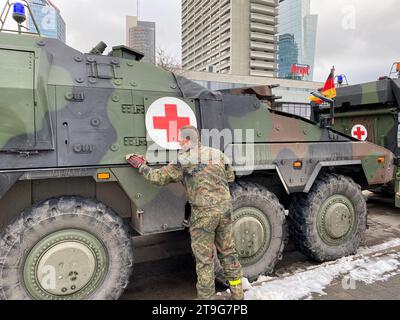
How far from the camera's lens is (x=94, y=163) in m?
2.75

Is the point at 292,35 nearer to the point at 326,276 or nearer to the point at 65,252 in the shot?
the point at 326,276

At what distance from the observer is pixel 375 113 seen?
20.9 feet

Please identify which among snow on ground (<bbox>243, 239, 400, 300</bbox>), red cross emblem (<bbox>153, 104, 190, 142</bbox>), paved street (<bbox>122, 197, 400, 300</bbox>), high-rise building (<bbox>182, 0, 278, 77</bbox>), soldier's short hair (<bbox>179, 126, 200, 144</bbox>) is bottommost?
paved street (<bbox>122, 197, 400, 300</bbox>)

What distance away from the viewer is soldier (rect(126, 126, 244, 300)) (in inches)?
110

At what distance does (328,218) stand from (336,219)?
127 millimetres

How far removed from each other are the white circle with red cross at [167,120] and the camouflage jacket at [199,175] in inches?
9.8

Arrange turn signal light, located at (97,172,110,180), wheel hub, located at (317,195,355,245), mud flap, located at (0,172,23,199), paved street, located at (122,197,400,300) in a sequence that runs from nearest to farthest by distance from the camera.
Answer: mud flap, located at (0,172,23,199) → turn signal light, located at (97,172,110,180) → paved street, located at (122,197,400,300) → wheel hub, located at (317,195,355,245)

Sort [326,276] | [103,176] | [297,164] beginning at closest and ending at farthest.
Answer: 1. [103,176]
2. [326,276]
3. [297,164]

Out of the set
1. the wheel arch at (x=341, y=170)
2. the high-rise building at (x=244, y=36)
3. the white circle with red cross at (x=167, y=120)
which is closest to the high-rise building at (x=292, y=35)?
the high-rise building at (x=244, y=36)

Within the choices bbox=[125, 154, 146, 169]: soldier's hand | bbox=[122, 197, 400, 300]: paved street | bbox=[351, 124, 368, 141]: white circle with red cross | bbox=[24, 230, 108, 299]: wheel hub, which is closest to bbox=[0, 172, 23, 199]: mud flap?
bbox=[24, 230, 108, 299]: wheel hub

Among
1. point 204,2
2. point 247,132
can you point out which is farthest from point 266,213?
point 204,2

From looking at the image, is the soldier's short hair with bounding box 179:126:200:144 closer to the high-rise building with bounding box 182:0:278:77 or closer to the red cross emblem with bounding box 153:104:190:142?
the red cross emblem with bounding box 153:104:190:142

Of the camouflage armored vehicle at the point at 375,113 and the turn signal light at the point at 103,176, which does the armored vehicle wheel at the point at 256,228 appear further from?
the camouflage armored vehicle at the point at 375,113

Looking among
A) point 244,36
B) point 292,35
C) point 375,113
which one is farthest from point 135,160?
point 292,35
